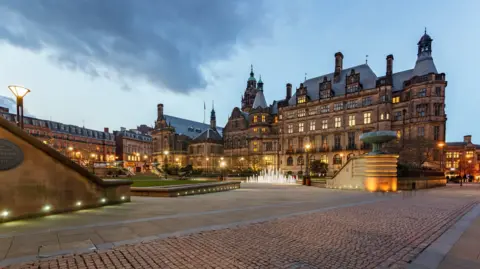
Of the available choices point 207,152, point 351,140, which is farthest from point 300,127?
point 207,152

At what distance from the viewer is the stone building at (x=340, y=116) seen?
142 ft

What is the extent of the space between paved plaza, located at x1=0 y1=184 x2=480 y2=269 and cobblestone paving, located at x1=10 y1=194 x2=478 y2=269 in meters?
0.02

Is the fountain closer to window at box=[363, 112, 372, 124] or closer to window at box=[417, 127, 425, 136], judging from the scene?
window at box=[363, 112, 372, 124]

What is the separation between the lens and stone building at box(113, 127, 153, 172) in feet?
311

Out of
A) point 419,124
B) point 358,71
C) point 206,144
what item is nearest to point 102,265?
point 419,124

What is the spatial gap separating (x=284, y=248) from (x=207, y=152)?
69019 mm

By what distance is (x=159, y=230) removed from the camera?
6832 millimetres

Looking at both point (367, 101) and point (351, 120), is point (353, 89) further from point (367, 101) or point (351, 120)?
point (351, 120)

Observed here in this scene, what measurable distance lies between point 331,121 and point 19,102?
5384cm

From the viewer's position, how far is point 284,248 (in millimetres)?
5488

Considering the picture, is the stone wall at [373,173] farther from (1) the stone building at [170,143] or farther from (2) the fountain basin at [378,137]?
(1) the stone building at [170,143]

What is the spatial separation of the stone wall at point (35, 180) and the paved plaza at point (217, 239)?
754mm

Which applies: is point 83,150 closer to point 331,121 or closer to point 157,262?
point 331,121

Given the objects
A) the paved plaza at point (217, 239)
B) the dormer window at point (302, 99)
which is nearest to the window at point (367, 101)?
the dormer window at point (302, 99)
